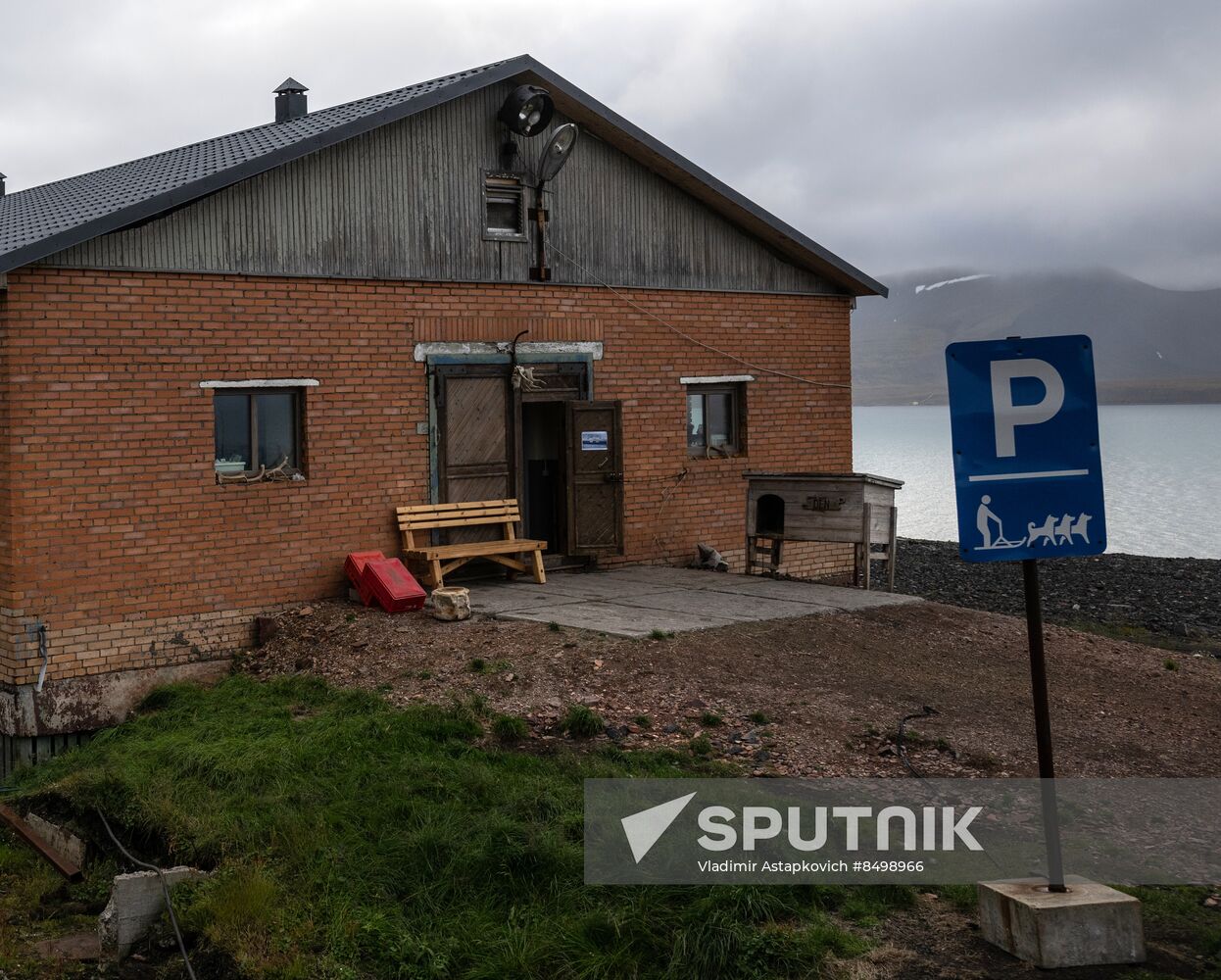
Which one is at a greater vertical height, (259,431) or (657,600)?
(259,431)

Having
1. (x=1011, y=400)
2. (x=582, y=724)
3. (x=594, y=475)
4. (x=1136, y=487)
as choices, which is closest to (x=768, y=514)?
(x=594, y=475)

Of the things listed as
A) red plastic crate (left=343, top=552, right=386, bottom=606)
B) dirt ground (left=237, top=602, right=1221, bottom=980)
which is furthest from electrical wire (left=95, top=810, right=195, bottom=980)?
red plastic crate (left=343, top=552, right=386, bottom=606)

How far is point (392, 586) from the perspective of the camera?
12930 millimetres

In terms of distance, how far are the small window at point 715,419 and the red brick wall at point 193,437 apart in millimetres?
1024

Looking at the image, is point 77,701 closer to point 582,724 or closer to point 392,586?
point 392,586

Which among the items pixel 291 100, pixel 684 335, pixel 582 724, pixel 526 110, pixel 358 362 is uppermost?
pixel 291 100

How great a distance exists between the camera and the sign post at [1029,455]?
5488mm

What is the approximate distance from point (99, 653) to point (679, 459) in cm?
749

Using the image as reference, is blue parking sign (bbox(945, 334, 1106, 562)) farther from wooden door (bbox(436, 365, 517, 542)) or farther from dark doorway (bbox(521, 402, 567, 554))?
dark doorway (bbox(521, 402, 567, 554))

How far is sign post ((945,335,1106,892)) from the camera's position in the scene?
5.49 metres

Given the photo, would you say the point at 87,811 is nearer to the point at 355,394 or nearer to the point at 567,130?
the point at 355,394

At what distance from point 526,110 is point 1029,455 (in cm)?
1026

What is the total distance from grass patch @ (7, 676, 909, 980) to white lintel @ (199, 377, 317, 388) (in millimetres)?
3581

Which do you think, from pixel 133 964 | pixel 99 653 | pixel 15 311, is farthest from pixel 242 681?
pixel 133 964
